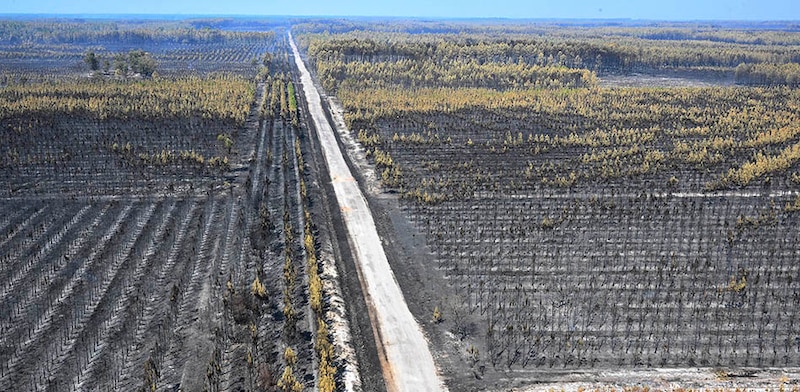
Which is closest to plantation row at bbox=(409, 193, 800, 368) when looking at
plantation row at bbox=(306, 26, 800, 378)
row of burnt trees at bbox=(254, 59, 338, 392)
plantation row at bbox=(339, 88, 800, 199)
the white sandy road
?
plantation row at bbox=(306, 26, 800, 378)

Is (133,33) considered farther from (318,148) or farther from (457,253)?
(457,253)

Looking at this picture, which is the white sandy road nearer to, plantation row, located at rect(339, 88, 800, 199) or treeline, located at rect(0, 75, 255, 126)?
plantation row, located at rect(339, 88, 800, 199)

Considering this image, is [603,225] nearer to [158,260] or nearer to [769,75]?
[158,260]

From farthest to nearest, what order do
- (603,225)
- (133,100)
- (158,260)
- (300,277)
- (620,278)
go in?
(133,100), (603,225), (158,260), (620,278), (300,277)

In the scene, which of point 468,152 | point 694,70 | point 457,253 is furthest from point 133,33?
point 457,253

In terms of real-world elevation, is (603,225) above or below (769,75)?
below

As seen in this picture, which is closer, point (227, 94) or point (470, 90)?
point (227, 94)

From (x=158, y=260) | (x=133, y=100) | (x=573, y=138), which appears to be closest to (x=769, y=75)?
(x=573, y=138)
